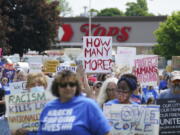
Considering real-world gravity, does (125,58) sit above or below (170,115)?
above

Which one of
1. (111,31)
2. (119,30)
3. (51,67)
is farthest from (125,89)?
(111,31)

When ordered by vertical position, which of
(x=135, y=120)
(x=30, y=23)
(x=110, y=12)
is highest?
(x=110, y=12)

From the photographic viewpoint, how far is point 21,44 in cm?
4512

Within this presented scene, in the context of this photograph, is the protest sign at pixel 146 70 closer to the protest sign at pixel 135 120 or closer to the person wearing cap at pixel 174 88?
the person wearing cap at pixel 174 88

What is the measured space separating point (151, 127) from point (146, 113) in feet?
0.52

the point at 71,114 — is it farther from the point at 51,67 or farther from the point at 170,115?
the point at 51,67

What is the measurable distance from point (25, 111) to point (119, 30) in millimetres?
66956

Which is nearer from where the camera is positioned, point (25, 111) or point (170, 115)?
point (25, 111)

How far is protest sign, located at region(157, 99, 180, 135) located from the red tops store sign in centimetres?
6469

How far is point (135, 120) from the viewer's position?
710 cm

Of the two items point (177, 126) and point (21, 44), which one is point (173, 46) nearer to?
point (21, 44)

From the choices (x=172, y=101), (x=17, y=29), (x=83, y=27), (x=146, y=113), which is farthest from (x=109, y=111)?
(x=83, y=27)

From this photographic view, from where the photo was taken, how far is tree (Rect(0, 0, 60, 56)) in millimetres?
44281

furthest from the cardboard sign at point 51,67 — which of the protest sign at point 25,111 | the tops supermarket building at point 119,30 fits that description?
the tops supermarket building at point 119,30
